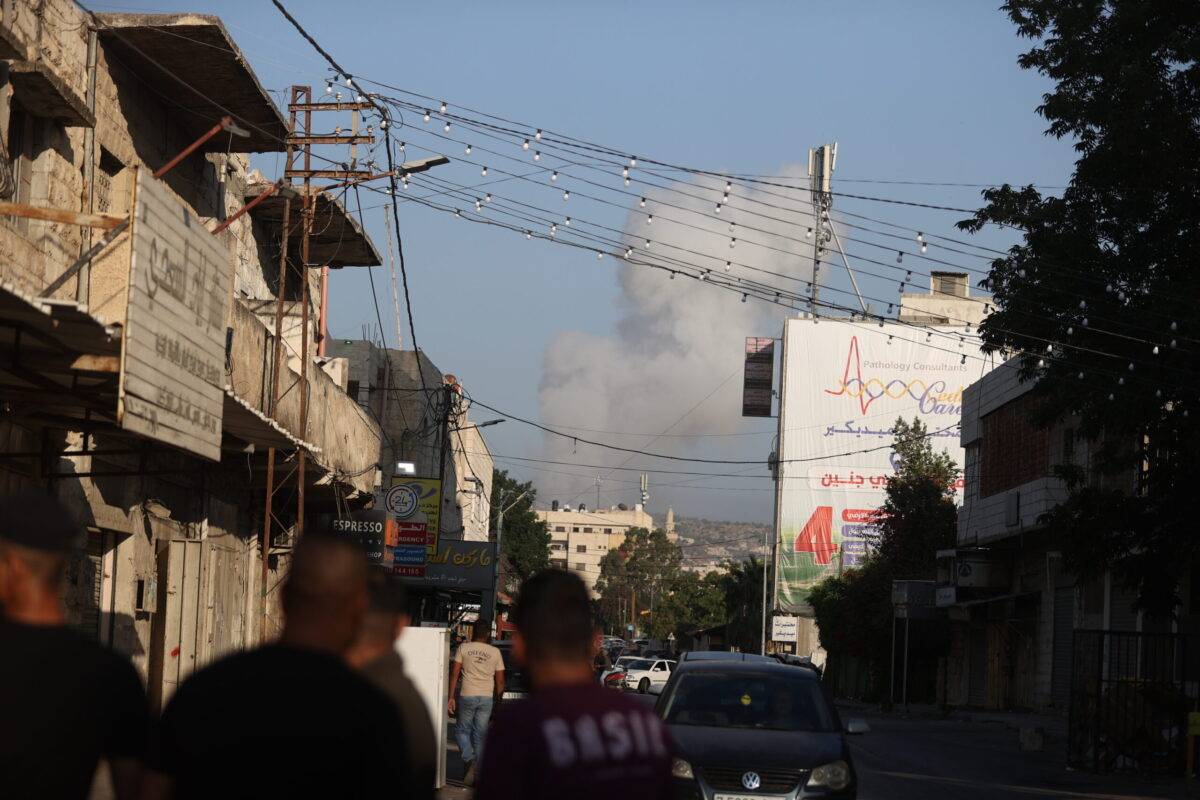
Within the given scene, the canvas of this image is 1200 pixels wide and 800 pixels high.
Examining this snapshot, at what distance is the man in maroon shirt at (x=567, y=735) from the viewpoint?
366 centimetres

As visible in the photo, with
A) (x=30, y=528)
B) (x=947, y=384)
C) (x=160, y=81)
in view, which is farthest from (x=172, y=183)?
(x=947, y=384)

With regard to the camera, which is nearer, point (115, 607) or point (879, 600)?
point (115, 607)

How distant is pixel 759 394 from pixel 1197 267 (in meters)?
59.4

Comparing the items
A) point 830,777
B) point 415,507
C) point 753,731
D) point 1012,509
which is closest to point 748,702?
point 753,731

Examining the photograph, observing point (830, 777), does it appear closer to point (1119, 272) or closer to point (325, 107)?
point (1119, 272)

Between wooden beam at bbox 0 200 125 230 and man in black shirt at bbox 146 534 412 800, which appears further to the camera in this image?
wooden beam at bbox 0 200 125 230

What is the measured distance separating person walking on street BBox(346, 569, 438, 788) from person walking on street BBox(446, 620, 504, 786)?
8927mm

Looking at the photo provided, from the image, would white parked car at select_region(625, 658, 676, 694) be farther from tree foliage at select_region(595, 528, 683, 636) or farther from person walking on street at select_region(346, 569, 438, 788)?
tree foliage at select_region(595, 528, 683, 636)

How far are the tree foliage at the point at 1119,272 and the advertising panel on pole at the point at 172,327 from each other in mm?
11854

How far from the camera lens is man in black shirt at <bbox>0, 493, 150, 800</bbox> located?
375 cm

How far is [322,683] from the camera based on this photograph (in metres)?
3.39

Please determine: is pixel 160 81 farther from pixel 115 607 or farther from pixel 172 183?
pixel 115 607

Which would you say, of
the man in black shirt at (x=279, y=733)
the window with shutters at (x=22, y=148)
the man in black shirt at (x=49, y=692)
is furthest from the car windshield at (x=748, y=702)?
the man in black shirt at (x=279, y=733)

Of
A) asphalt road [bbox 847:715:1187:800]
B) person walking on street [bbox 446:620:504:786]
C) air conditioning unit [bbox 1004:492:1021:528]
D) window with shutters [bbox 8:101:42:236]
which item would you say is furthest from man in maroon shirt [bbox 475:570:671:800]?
air conditioning unit [bbox 1004:492:1021:528]
